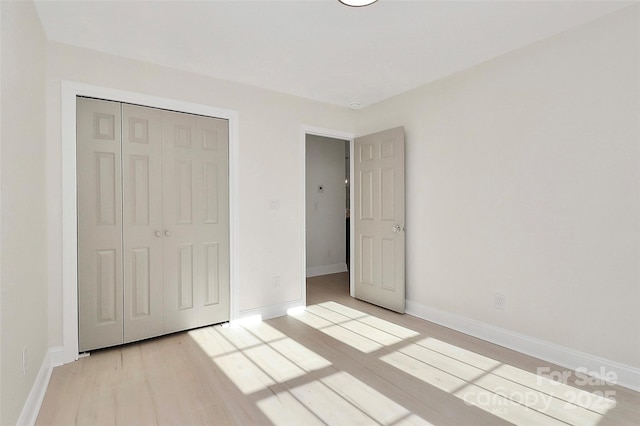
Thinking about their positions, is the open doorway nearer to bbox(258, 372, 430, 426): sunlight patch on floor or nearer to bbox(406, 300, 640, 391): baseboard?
bbox(406, 300, 640, 391): baseboard

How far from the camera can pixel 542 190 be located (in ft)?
8.32

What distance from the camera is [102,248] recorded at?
267 cm

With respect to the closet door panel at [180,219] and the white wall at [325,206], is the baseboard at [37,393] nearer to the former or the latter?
the closet door panel at [180,219]

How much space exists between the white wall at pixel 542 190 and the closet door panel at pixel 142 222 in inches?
104

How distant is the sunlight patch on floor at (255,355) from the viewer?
2.29 metres

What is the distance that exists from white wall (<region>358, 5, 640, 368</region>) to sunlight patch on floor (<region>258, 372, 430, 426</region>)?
57.7 inches

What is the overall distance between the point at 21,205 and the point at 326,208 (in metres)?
4.47

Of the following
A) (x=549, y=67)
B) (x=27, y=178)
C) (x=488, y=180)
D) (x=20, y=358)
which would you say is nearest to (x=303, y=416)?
(x=20, y=358)

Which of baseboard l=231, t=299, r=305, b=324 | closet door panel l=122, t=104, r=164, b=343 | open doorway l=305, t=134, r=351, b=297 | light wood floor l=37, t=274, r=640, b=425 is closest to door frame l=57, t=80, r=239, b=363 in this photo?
light wood floor l=37, t=274, r=640, b=425

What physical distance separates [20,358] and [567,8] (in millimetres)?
3877

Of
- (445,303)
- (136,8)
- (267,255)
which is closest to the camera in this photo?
(136,8)

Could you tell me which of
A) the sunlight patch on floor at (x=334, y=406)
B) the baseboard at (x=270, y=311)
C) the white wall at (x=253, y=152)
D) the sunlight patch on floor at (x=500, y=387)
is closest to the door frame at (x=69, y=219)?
the white wall at (x=253, y=152)

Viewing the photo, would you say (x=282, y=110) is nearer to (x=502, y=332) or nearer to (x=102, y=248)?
(x=102, y=248)

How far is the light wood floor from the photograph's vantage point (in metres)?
1.86
